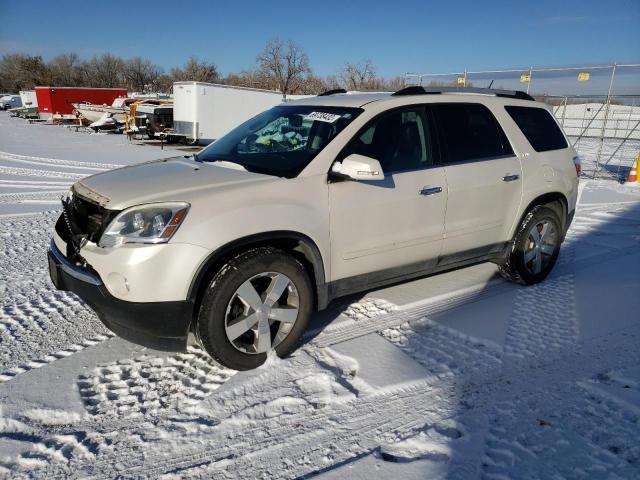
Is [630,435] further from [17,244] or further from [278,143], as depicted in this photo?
[17,244]

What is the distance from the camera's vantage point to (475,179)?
3.92 metres

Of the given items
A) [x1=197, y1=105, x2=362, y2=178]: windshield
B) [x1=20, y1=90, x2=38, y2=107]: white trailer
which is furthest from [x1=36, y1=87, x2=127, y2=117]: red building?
[x1=197, y1=105, x2=362, y2=178]: windshield

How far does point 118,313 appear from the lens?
2.71 meters

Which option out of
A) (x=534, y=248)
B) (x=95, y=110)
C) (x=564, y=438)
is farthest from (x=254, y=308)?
(x=95, y=110)

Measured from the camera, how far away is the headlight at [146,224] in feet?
8.69

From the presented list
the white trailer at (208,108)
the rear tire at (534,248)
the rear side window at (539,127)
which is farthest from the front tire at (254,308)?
the white trailer at (208,108)

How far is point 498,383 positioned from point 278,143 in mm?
2339

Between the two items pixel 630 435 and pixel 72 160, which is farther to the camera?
pixel 72 160

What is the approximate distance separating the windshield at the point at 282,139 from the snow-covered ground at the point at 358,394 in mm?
1322

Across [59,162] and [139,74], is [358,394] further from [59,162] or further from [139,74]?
[139,74]

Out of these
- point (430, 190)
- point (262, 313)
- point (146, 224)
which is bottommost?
point (262, 313)

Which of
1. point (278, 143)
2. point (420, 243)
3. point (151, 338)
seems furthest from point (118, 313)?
point (420, 243)

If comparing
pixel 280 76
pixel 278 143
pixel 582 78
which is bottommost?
pixel 278 143

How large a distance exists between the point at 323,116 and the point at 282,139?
38 centimetres
